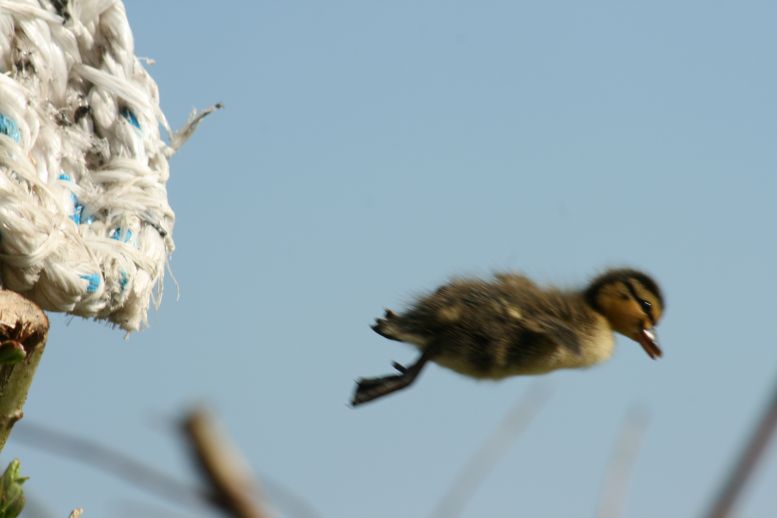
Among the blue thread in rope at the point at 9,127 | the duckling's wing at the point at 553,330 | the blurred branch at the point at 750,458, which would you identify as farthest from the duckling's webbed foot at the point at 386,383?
the blurred branch at the point at 750,458

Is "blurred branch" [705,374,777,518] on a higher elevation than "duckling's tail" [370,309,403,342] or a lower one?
higher

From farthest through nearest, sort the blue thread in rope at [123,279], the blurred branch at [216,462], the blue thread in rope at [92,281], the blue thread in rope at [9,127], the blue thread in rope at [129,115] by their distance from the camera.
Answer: the blue thread in rope at [129,115], the blue thread in rope at [123,279], the blue thread in rope at [92,281], the blue thread in rope at [9,127], the blurred branch at [216,462]

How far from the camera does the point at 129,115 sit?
2.71 meters

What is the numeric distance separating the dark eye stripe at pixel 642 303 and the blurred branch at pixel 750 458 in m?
2.27

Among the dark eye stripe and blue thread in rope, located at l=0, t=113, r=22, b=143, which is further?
the dark eye stripe

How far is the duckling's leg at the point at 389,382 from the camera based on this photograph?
210 centimetres

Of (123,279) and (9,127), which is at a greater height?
(9,127)

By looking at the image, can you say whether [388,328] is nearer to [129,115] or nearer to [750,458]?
[129,115]

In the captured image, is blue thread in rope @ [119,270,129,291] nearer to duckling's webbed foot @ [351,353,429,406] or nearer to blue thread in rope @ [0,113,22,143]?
blue thread in rope @ [0,113,22,143]

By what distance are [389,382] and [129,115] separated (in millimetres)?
909

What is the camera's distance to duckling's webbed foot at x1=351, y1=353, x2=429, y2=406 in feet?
6.88

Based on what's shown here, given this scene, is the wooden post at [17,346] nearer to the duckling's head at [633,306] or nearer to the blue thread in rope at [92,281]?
the blue thread in rope at [92,281]

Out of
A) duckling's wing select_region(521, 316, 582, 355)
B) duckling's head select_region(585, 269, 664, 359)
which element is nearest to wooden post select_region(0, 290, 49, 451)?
duckling's wing select_region(521, 316, 582, 355)

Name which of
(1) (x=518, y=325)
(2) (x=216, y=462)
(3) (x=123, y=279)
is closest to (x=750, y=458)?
(2) (x=216, y=462)
